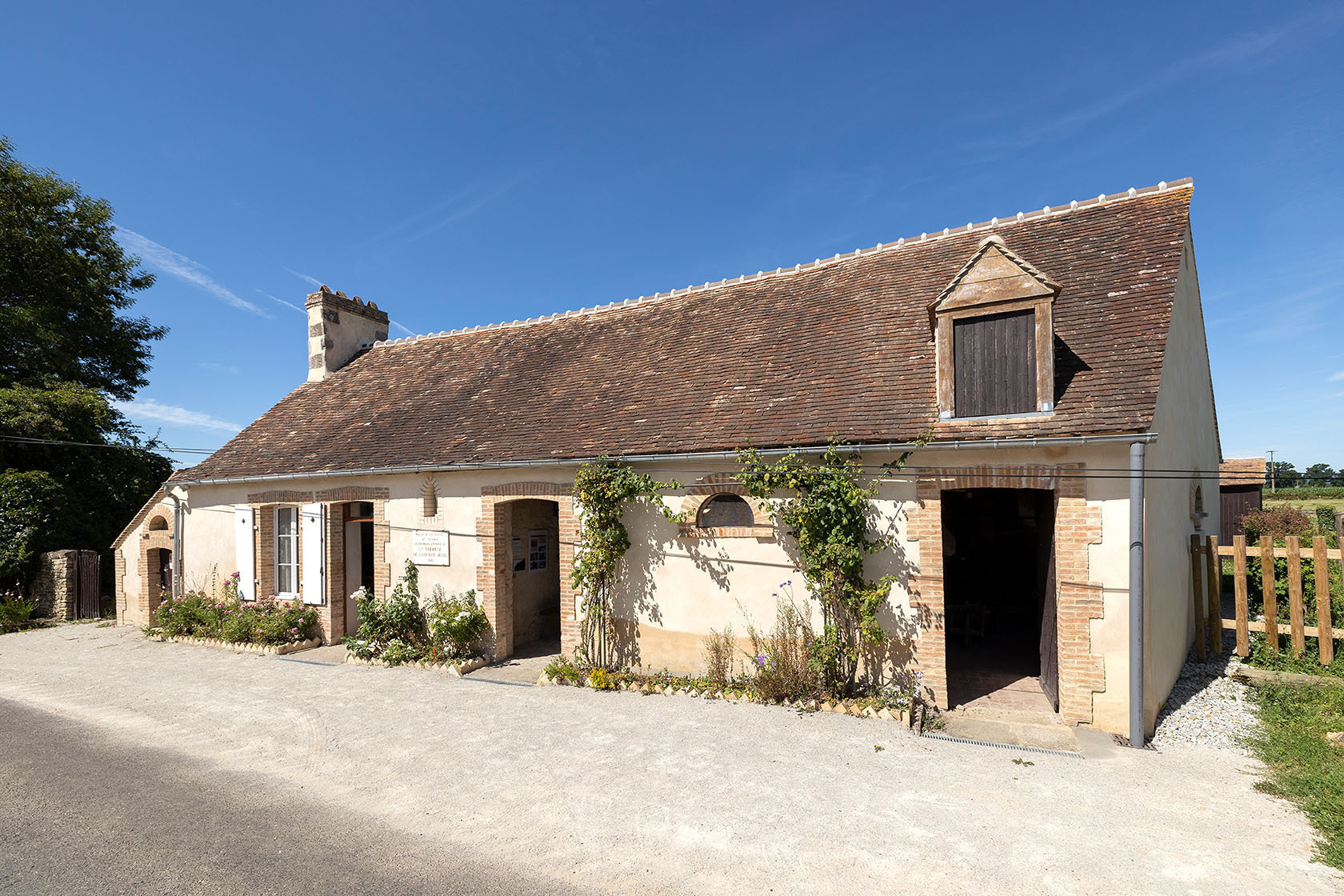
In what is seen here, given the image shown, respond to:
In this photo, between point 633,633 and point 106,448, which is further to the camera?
point 106,448

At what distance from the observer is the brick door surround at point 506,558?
923 centimetres

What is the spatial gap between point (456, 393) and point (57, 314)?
15143mm

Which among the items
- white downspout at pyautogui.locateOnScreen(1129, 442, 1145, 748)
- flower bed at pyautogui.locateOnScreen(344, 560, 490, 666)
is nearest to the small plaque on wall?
flower bed at pyautogui.locateOnScreen(344, 560, 490, 666)

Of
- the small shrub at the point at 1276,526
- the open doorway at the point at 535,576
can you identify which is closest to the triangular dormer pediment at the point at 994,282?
the open doorway at the point at 535,576

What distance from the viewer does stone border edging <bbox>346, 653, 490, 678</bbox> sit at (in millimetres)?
9391

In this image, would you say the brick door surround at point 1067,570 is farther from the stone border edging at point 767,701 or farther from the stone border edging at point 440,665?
the stone border edging at point 440,665

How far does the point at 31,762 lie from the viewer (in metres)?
6.27

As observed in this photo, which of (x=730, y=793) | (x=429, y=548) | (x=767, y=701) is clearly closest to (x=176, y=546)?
(x=429, y=548)

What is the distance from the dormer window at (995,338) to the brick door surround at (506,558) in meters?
5.22

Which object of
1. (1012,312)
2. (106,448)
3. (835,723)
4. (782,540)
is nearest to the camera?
(835,723)

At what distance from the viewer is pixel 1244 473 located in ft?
56.9

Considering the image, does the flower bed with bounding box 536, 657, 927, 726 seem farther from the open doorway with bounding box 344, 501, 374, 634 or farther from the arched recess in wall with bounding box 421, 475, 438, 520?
the open doorway with bounding box 344, 501, 374, 634

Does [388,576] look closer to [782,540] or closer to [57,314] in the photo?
[782,540]

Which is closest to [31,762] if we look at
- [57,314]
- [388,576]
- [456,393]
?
[388,576]
